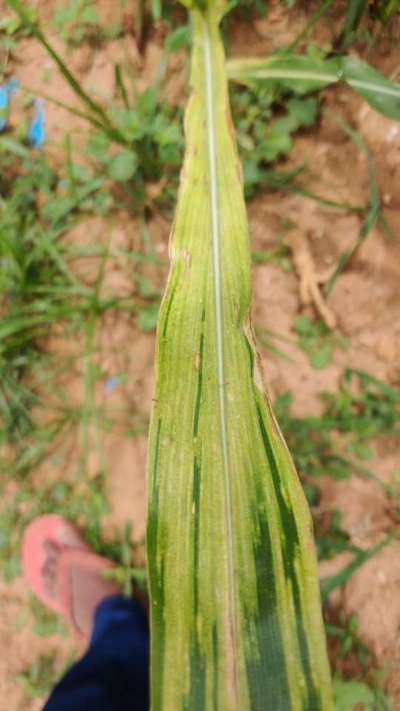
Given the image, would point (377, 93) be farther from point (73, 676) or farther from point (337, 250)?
point (73, 676)

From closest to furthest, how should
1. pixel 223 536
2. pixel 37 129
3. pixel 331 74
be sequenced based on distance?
pixel 223 536
pixel 331 74
pixel 37 129

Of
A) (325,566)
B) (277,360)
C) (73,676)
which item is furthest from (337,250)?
(73,676)

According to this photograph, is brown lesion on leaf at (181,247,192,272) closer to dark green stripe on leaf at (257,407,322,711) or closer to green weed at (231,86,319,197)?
dark green stripe on leaf at (257,407,322,711)

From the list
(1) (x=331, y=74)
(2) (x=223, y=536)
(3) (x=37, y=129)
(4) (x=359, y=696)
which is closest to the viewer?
(2) (x=223, y=536)

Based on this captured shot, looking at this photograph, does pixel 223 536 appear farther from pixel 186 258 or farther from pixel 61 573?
pixel 61 573

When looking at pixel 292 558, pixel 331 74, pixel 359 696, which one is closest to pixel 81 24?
pixel 331 74

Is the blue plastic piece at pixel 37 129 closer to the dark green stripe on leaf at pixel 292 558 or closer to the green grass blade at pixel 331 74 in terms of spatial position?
the green grass blade at pixel 331 74
